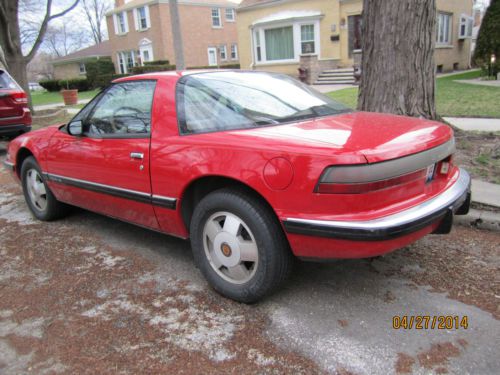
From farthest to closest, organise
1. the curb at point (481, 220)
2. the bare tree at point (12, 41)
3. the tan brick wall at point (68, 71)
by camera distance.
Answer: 1. the tan brick wall at point (68, 71)
2. the bare tree at point (12, 41)
3. the curb at point (481, 220)

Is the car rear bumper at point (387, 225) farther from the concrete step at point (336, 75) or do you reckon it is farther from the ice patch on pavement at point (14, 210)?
the concrete step at point (336, 75)

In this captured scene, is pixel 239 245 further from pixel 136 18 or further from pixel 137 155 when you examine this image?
pixel 136 18

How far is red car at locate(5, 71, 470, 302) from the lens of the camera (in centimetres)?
232

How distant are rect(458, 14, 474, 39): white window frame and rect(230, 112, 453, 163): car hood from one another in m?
23.9

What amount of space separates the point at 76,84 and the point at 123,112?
31.5 metres

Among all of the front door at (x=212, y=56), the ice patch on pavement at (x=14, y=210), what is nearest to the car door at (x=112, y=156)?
the ice patch on pavement at (x=14, y=210)

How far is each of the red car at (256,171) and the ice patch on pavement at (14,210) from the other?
1206 millimetres

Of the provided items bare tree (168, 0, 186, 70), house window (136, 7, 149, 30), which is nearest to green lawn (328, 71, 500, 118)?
bare tree (168, 0, 186, 70)

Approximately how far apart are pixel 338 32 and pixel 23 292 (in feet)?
63.9

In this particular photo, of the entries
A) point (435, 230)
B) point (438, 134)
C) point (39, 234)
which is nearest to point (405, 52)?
point (438, 134)

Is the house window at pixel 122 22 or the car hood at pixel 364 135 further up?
the house window at pixel 122 22

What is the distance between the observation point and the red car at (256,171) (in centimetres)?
232

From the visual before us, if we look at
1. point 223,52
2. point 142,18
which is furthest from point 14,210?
point 223,52

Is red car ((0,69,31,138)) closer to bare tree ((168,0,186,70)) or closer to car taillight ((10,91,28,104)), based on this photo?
car taillight ((10,91,28,104))
